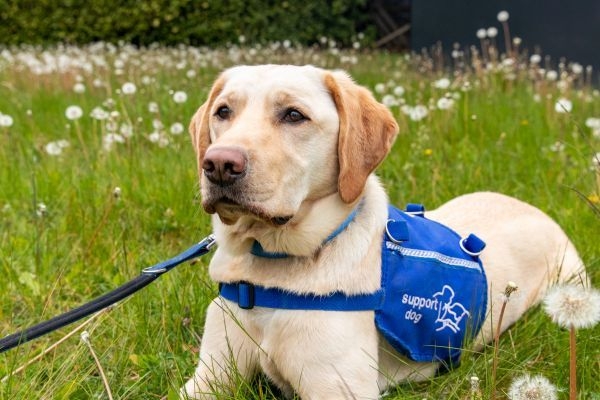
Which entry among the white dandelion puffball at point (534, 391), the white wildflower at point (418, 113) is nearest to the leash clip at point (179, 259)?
the white dandelion puffball at point (534, 391)

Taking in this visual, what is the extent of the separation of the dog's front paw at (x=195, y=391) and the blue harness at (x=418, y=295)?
1.07 feet

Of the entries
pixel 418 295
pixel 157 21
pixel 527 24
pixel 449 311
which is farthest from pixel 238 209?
pixel 157 21

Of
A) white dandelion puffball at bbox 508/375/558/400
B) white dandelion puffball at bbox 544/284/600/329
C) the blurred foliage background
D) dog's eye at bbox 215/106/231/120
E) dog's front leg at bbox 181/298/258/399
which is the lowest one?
the blurred foliage background

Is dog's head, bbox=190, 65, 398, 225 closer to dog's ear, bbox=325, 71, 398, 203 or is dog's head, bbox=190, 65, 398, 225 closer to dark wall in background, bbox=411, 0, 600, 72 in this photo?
dog's ear, bbox=325, 71, 398, 203

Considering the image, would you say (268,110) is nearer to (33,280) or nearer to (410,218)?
(410,218)

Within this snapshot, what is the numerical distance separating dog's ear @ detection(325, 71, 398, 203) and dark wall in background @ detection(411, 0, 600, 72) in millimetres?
8087

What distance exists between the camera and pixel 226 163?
2402 millimetres

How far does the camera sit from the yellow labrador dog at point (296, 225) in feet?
8.37

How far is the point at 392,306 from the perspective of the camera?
110 inches

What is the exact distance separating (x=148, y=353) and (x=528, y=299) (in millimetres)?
1774

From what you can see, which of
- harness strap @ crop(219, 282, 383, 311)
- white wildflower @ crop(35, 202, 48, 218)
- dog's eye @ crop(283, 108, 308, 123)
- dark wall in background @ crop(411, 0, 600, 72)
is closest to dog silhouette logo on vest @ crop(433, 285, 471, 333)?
harness strap @ crop(219, 282, 383, 311)

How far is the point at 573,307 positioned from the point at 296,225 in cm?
117

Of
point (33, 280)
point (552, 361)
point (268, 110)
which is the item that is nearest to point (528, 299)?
point (552, 361)

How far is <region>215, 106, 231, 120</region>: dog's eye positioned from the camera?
9.37 ft
